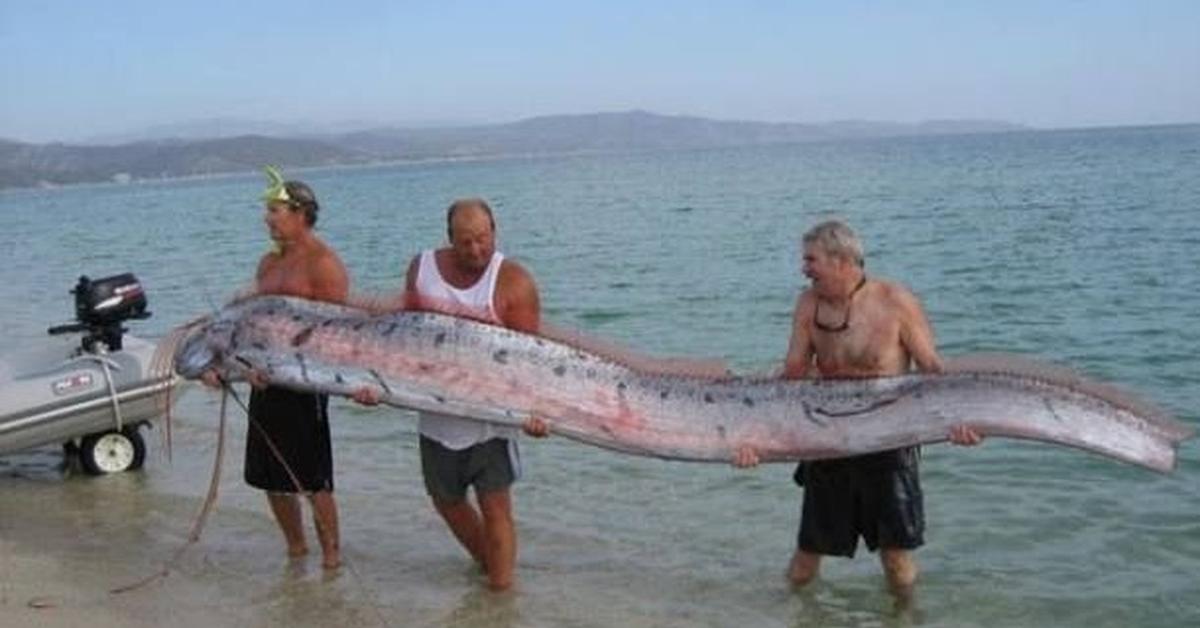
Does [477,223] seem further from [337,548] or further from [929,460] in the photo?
[929,460]

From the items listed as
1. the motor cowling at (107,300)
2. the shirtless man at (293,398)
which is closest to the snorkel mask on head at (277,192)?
the shirtless man at (293,398)

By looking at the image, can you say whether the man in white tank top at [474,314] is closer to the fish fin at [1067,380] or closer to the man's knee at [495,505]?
the man's knee at [495,505]

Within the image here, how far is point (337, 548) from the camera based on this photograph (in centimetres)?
761

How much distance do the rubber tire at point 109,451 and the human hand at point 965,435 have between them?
6617mm

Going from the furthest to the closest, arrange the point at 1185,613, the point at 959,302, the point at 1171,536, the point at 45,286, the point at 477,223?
the point at 45,286
the point at 959,302
the point at 1171,536
the point at 1185,613
the point at 477,223

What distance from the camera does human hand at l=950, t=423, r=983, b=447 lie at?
5848 millimetres

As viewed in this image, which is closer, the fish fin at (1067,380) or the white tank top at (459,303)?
the fish fin at (1067,380)

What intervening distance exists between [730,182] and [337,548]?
76352 millimetres

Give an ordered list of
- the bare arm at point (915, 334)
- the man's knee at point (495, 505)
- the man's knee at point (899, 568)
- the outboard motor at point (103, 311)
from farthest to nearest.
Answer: the outboard motor at point (103, 311)
the man's knee at point (495, 505)
the man's knee at point (899, 568)
the bare arm at point (915, 334)

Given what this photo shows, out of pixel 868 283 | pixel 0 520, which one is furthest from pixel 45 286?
pixel 868 283

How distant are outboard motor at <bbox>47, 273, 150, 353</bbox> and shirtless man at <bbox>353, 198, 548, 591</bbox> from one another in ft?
14.4

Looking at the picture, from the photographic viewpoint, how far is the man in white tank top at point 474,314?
6254mm

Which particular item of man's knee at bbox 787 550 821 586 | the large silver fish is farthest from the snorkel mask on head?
man's knee at bbox 787 550 821 586

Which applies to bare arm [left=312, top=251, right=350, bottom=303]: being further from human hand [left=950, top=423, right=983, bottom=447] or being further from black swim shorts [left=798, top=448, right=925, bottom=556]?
human hand [left=950, top=423, right=983, bottom=447]
